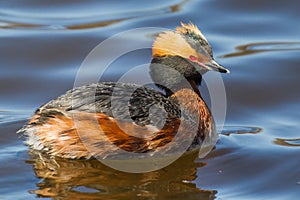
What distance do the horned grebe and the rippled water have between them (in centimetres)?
21

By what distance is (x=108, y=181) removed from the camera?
7238 millimetres

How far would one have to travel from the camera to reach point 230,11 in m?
12.2

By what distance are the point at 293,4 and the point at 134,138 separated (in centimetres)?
582

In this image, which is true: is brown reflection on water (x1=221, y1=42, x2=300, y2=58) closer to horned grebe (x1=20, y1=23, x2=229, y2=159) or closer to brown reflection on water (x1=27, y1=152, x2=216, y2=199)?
horned grebe (x1=20, y1=23, x2=229, y2=159)

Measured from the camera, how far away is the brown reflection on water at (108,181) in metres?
6.87

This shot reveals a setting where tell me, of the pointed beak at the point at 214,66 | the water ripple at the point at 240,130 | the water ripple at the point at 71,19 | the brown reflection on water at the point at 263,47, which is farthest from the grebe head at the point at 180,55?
the water ripple at the point at 71,19

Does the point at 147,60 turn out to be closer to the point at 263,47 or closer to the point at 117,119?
the point at 263,47

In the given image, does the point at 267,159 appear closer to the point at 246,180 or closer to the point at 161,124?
the point at 246,180

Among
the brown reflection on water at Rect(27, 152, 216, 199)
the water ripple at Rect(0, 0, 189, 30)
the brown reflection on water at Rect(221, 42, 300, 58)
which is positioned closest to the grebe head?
the brown reflection on water at Rect(27, 152, 216, 199)

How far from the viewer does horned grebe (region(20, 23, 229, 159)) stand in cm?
734

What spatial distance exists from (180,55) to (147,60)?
2557 mm

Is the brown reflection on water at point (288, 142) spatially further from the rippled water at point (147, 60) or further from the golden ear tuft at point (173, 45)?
the golden ear tuft at point (173, 45)

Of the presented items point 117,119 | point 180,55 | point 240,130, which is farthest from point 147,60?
point 117,119

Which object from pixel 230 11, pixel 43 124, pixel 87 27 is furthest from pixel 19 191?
pixel 230 11
